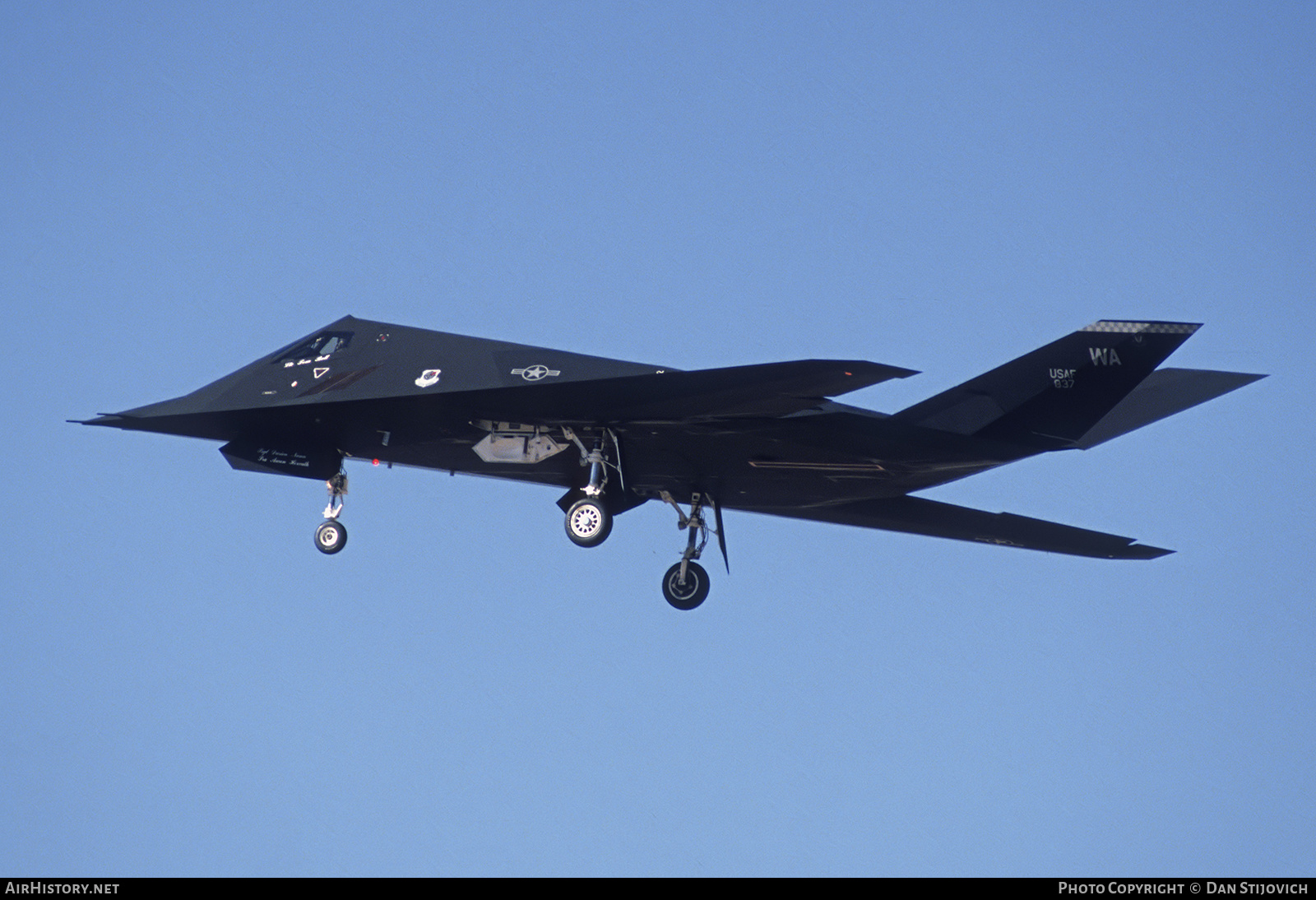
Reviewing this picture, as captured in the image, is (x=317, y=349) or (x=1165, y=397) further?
(x=317, y=349)

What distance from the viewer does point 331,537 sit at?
22250mm

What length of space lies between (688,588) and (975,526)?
4488mm

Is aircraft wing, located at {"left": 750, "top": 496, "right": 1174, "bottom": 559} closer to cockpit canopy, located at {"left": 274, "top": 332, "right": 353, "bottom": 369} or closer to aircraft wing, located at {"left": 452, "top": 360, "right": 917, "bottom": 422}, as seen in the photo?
aircraft wing, located at {"left": 452, "top": 360, "right": 917, "bottom": 422}

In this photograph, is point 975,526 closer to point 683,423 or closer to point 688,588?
point 688,588

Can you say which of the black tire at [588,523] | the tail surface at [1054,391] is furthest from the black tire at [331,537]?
the tail surface at [1054,391]

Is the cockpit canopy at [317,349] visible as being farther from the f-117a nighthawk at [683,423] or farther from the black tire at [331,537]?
the black tire at [331,537]

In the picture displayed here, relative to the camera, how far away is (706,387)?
18.9 meters

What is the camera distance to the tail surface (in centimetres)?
1855

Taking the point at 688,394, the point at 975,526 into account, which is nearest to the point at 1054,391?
the point at 975,526

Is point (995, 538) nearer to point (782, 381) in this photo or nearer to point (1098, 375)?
point (1098, 375)

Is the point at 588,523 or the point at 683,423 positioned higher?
the point at 683,423

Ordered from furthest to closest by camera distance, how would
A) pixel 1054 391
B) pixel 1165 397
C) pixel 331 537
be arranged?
pixel 331 537, pixel 1165 397, pixel 1054 391

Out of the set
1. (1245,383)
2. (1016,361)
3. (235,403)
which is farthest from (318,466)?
(1245,383)

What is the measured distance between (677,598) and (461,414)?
4.46 meters
